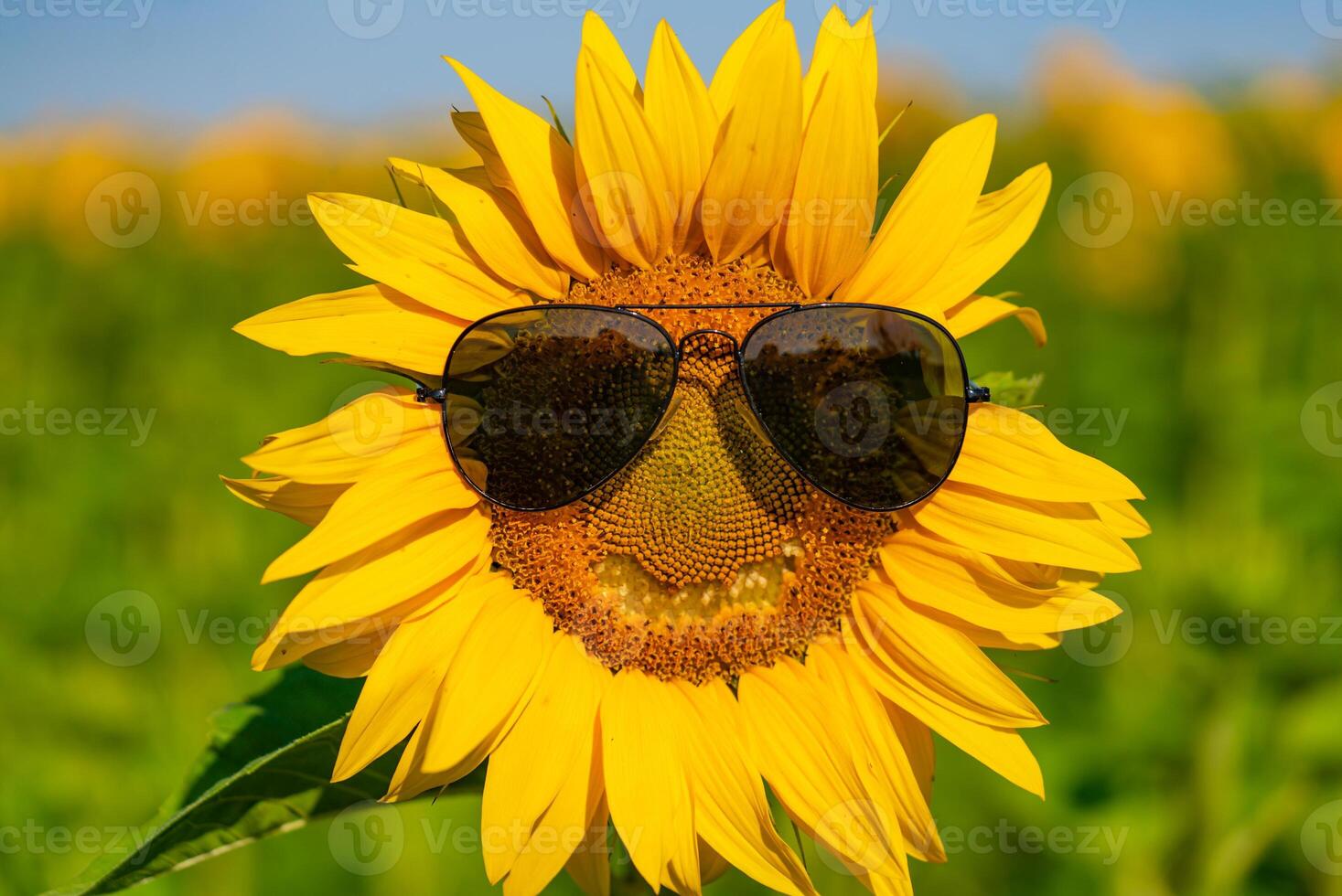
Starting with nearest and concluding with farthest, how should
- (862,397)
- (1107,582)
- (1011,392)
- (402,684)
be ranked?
1. (402,684)
2. (862,397)
3. (1011,392)
4. (1107,582)

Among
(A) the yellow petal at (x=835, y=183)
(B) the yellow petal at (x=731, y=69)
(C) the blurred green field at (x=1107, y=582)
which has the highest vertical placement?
(B) the yellow petal at (x=731, y=69)

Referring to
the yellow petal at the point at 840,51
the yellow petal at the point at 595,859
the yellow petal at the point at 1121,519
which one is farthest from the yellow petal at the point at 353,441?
the yellow petal at the point at 1121,519

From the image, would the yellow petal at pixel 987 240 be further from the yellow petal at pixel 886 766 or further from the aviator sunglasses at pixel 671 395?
the yellow petal at pixel 886 766

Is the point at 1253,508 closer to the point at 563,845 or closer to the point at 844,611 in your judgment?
the point at 844,611

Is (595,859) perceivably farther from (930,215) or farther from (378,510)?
(930,215)

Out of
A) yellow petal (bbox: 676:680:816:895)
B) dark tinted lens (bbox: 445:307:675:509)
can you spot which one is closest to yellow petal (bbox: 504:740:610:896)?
yellow petal (bbox: 676:680:816:895)

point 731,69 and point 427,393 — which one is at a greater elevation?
point 731,69

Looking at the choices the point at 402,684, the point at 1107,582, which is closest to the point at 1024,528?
the point at 402,684
